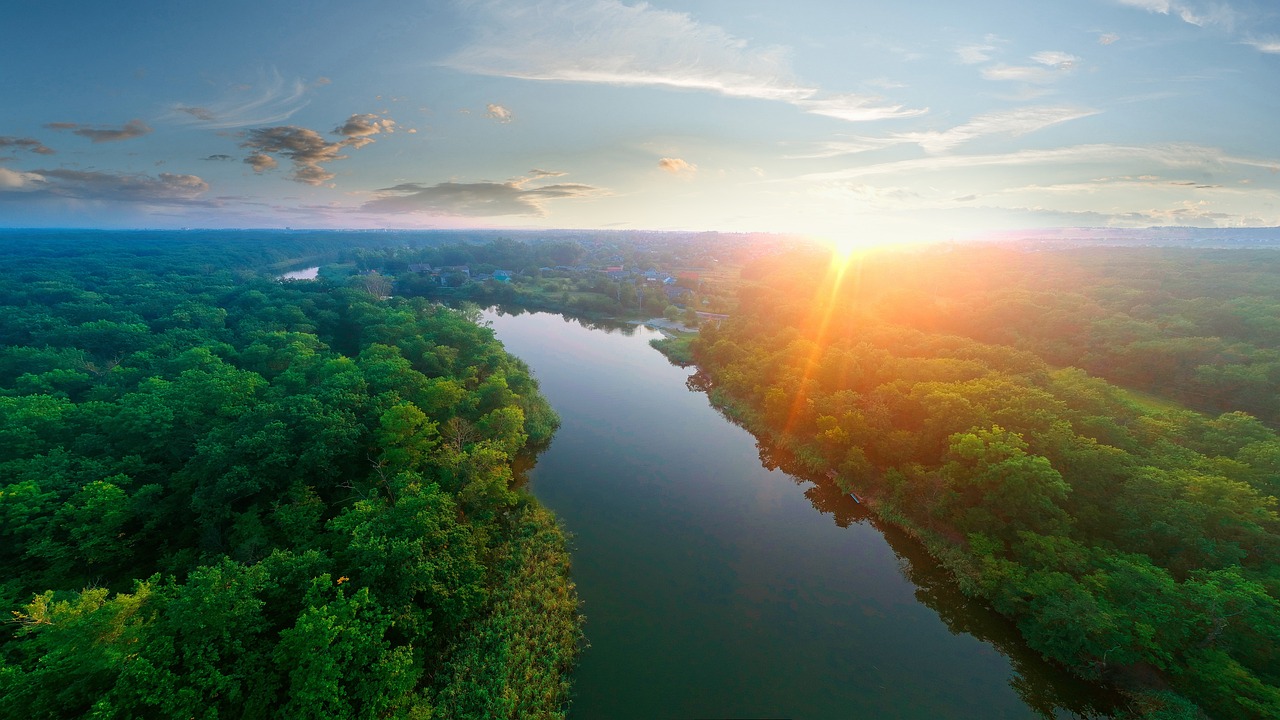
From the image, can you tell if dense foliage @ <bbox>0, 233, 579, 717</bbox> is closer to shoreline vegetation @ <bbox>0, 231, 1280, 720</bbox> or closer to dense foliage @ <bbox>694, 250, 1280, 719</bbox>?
shoreline vegetation @ <bbox>0, 231, 1280, 720</bbox>

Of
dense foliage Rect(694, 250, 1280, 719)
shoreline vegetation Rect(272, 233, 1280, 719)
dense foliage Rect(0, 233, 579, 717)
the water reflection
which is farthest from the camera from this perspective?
the water reflection

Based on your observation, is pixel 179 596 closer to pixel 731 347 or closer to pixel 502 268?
pixel 731 347

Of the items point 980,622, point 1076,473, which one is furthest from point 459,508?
point 1076,473

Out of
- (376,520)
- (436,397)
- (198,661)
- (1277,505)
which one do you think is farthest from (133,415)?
(1277,505)

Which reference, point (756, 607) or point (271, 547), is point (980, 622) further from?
point (271, 547)

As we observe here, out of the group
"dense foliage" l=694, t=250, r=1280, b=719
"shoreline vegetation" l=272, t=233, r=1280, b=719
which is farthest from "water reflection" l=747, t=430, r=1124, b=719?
"dense foliage" l=694, t=250, r=1280, b=719

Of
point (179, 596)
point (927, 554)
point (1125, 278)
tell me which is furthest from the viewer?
point (1125, 278)

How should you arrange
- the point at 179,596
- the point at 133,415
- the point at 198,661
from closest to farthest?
the point at 198,661
the point at 179,596
the point at 133,415
